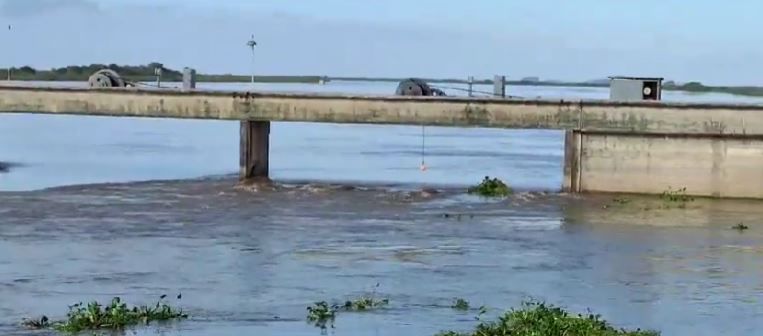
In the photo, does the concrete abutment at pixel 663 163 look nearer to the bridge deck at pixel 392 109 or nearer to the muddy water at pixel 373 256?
the bridge deck at pixel 392 109

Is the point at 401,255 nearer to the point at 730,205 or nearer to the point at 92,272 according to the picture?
the point at 92,272

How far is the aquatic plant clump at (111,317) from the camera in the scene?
44.4ft

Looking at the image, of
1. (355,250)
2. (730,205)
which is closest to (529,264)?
(355,250)

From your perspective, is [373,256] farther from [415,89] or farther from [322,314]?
[415,89]

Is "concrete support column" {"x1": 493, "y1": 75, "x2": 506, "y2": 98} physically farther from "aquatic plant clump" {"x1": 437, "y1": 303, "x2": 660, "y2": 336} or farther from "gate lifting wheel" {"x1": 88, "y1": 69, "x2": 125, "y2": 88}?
"aquatic plant clump" {"x1": 437, "y1": 303, "x2": 660, "y2": 336}

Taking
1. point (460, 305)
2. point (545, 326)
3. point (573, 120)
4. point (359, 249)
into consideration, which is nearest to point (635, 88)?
point (573, 120)

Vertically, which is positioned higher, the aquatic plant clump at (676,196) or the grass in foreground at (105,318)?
the aquatic plant clump at (676,196)

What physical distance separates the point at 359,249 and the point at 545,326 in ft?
31.7

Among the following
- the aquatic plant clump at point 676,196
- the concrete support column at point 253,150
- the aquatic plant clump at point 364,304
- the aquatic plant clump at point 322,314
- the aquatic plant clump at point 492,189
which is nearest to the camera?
the aquatic plant clump at point 322,314

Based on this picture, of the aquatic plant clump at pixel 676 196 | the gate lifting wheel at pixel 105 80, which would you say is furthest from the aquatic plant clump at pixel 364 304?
the gate lifting wheel at pixel 105 80

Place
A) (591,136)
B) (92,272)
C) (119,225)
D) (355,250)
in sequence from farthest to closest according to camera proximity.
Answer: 1. (591,136)
2. (119,225)
3. (355,250)
4. (92,272)

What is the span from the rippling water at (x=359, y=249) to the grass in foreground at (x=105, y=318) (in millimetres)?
349

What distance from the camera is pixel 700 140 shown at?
31047 millimetres

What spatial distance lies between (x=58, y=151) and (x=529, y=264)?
33.7 m
